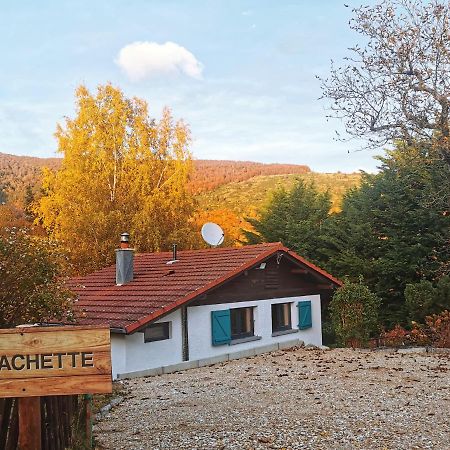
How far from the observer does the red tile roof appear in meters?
13.4

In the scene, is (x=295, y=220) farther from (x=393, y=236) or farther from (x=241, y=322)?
(x=241, y=322)

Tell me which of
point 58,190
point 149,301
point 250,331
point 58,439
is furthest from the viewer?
point 58,190

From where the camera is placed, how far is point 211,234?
1862 centimetres

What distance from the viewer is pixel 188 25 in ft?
49.8

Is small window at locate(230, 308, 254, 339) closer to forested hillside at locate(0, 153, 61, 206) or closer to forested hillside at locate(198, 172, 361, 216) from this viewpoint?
forested hillside at locate(0, 153, 61, 206)

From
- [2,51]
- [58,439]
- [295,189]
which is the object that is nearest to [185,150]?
[295,189]

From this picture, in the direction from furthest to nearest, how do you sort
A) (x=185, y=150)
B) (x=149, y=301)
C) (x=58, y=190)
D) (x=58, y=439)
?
(x=185, y=150)
(x=58, y=190)
(x=149, y=301)
(x=58, y=439)

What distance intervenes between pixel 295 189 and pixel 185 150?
6.13 m

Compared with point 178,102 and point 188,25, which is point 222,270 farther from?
point 178,102

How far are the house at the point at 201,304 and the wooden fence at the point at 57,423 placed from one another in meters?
6.94

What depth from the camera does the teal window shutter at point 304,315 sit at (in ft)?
58.5

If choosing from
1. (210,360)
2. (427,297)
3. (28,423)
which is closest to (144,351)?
(210,360)

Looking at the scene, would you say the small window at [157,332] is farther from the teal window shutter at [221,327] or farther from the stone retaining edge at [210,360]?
the teal window shutter at [221,327]

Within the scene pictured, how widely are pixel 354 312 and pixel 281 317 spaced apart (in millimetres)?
2446
